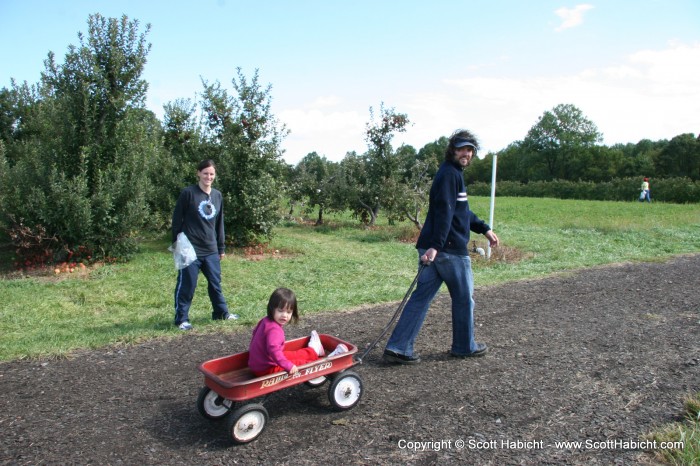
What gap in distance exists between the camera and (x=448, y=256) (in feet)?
17.0

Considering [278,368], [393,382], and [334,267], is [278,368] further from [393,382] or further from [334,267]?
[334,267]

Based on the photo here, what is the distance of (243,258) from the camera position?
12641mm

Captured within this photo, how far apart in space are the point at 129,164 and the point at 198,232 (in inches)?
229

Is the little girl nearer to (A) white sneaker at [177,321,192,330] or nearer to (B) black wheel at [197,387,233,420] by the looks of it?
(B) black wheel at [197,387,233,420]

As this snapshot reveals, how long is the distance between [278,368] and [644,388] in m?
3.25

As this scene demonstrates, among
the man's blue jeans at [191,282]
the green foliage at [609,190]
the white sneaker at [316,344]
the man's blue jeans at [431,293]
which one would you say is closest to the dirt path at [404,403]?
the man's blue jeans at [431,293]

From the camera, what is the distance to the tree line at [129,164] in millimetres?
10898

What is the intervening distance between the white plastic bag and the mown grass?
2.73 feet

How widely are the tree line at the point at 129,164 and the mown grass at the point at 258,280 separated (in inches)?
39.6

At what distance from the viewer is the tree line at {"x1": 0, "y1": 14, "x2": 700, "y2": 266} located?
10.9 metres

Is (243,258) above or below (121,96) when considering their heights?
below

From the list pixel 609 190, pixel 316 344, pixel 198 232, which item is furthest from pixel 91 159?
pixel 609 190

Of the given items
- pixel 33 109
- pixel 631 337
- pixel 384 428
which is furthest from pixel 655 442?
pixel 33 109

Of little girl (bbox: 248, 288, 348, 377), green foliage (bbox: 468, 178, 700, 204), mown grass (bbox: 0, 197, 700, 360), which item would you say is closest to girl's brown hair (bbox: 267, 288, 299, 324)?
little girl (bbox: 248, 288, 348, 377)
